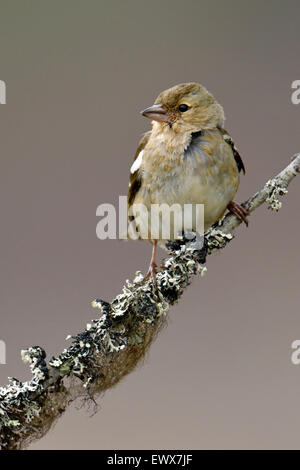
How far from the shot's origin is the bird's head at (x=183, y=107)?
1.93 metres

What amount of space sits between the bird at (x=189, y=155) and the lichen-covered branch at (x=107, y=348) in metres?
0.35

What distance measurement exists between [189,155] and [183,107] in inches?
5.7

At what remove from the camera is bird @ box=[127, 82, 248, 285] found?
1943 mm

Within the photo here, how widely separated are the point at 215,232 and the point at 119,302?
288 mm

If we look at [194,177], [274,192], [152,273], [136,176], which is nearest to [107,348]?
[152,273]

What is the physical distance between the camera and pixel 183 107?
194 cm

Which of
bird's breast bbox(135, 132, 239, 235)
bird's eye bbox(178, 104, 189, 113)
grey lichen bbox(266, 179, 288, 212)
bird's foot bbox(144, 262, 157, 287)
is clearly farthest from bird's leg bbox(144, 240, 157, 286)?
bird's eye bbox(178, 104, 189, 113)

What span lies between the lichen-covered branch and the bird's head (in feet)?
1.54

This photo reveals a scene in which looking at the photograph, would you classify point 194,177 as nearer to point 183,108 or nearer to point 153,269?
point 183,108

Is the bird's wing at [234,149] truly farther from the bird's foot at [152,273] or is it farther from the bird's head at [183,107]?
the bird's foot at [152,273]

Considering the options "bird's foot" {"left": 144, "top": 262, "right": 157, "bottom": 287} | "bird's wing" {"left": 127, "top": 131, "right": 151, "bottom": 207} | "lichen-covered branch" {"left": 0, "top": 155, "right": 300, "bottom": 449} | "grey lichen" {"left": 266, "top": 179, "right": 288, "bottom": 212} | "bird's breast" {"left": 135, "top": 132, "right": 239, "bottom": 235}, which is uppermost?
"bird's wing" {"left": 127, "top": 131, "right": 151, "bottom": 207}

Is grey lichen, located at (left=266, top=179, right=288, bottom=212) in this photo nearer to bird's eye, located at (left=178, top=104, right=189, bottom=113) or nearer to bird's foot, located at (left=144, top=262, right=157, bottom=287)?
bird's foot, located at (left=144, top=262, right=157, bottom=287)

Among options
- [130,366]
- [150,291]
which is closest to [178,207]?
[150,291]
